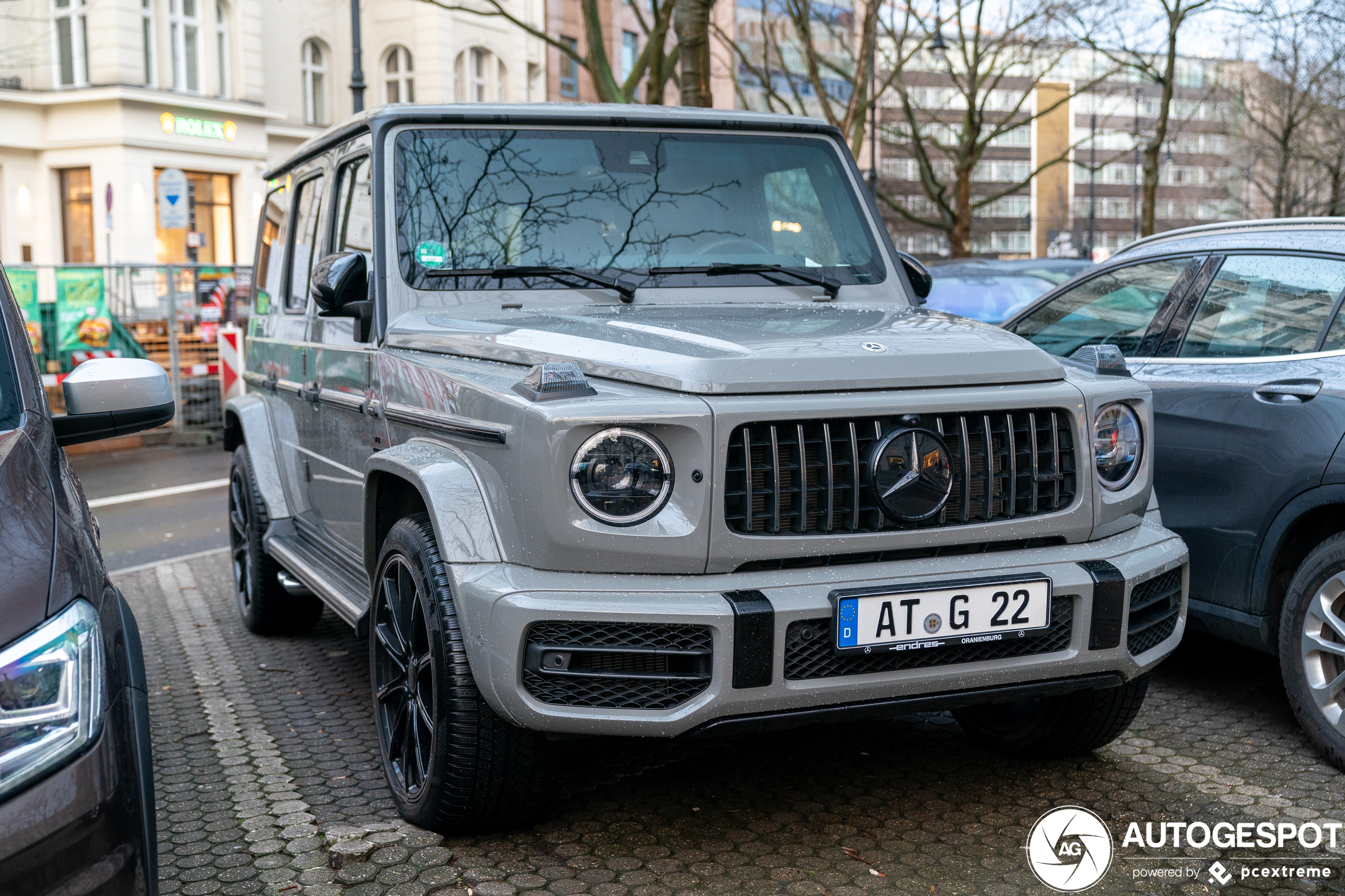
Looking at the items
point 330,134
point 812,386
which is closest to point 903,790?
point 812,386

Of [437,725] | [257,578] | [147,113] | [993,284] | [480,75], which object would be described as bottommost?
[257,578]

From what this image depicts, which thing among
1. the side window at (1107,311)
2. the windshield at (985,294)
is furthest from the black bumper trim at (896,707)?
the windshield at (985,294)

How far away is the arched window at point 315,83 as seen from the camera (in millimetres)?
36312

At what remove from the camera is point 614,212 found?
179 inches

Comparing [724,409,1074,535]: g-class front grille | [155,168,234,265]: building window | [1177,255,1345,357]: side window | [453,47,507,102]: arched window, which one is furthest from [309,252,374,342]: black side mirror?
[453,47,507,102]: arched window

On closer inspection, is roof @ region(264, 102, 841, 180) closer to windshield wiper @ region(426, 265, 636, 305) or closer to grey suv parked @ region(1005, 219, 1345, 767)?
windshield wiper @ region(426, 265, 636, 305)

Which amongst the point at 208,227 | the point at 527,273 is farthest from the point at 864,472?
the point at 208,227

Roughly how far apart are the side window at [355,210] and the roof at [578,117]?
14 centimetres

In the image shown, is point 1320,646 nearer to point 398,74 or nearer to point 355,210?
point 355,210

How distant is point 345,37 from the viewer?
36.6 m

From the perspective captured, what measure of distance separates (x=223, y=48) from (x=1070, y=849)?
33890 millimetres

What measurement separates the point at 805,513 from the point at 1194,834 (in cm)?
148

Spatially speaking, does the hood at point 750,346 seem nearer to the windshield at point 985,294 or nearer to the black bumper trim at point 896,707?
the black bumper trim at point 896,707

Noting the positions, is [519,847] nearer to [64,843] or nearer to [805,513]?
[805,513]
